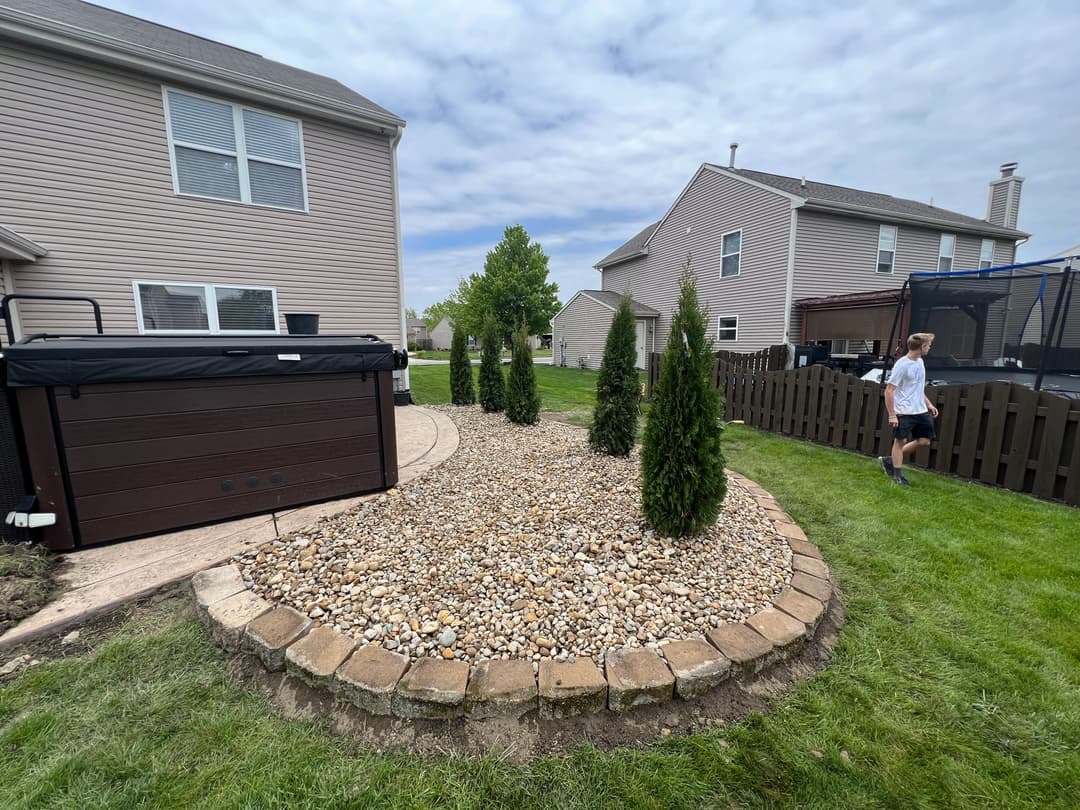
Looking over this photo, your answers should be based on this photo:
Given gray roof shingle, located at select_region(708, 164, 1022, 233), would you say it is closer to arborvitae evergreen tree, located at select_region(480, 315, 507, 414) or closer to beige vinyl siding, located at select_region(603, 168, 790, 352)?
beige vinyl siding, located at select_region(603, 168, 790, 352)

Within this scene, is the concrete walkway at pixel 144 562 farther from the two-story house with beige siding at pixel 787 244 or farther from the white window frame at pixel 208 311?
the two-story house with beige siding at pixel 787 244

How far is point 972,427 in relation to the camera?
4.34 meters

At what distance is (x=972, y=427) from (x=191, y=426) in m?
7.04

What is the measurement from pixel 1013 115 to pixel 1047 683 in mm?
18791

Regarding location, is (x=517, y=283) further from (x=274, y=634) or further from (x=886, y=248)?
(x=274, y=634)

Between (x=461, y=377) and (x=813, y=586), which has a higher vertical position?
(x=461, y=377)

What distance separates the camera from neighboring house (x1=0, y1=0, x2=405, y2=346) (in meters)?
5.55

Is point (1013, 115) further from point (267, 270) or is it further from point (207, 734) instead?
point (207, 734)

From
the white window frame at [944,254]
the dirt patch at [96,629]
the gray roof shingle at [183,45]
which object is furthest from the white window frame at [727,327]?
the dirt patch at [96,629]

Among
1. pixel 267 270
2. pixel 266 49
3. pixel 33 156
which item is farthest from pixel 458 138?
pixel 33 156

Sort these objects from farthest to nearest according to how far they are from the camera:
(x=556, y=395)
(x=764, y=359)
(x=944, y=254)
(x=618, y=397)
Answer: (x=944, y=254)
(x=764, y=359)
(x=556, y=395)
(x=618, y=397)

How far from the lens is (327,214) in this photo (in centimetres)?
749

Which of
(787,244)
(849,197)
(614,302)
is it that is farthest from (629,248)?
(787,244)

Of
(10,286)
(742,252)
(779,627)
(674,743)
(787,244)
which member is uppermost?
(742,252)
